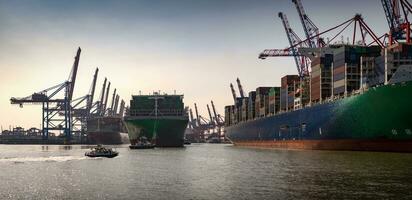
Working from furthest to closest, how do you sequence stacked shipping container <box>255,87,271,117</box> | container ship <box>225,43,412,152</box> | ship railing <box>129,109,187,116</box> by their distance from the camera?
1. ship railing <box>129,109,187,116</box>
2. stacked shipping container <box>255,87,271,117</box>
3. container ship <box>225,43,412,152</box>

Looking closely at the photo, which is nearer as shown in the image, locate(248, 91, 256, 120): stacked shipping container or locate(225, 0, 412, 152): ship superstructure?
locate(225, 0, 412, 152): ship superstructure

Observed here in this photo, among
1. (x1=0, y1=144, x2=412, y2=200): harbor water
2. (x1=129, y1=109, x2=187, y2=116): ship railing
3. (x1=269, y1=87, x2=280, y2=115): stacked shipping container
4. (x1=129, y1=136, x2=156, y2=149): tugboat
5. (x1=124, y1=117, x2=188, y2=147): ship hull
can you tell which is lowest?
(x1=129, y1=136, x2=156, y2=149): tugboat

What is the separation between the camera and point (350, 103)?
276 feet

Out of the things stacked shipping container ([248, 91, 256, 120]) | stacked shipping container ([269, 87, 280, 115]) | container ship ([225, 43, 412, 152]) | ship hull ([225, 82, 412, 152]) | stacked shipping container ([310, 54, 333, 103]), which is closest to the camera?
ship hull ([225, 82, 412, 152])

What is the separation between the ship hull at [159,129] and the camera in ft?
499

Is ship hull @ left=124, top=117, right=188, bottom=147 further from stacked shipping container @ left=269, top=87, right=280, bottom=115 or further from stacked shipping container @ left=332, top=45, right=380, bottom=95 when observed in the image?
stacked shipping container @ left=332, top=45, right=380, bottom=95

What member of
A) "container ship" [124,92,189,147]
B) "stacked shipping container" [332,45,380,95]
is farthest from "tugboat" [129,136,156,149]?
"stacked shipping container" [332,45,380,95]

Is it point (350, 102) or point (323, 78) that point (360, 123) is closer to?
point (350, 102)

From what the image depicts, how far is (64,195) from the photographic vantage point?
38.3m

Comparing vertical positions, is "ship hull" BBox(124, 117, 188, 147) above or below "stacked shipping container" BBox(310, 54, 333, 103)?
below

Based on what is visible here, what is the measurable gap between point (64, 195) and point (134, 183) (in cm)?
876

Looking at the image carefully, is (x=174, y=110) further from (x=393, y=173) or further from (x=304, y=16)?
(x=393, y=173)

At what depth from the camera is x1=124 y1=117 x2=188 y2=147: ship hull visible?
152000 mm

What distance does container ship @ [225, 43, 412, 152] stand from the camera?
7644 centimetres
